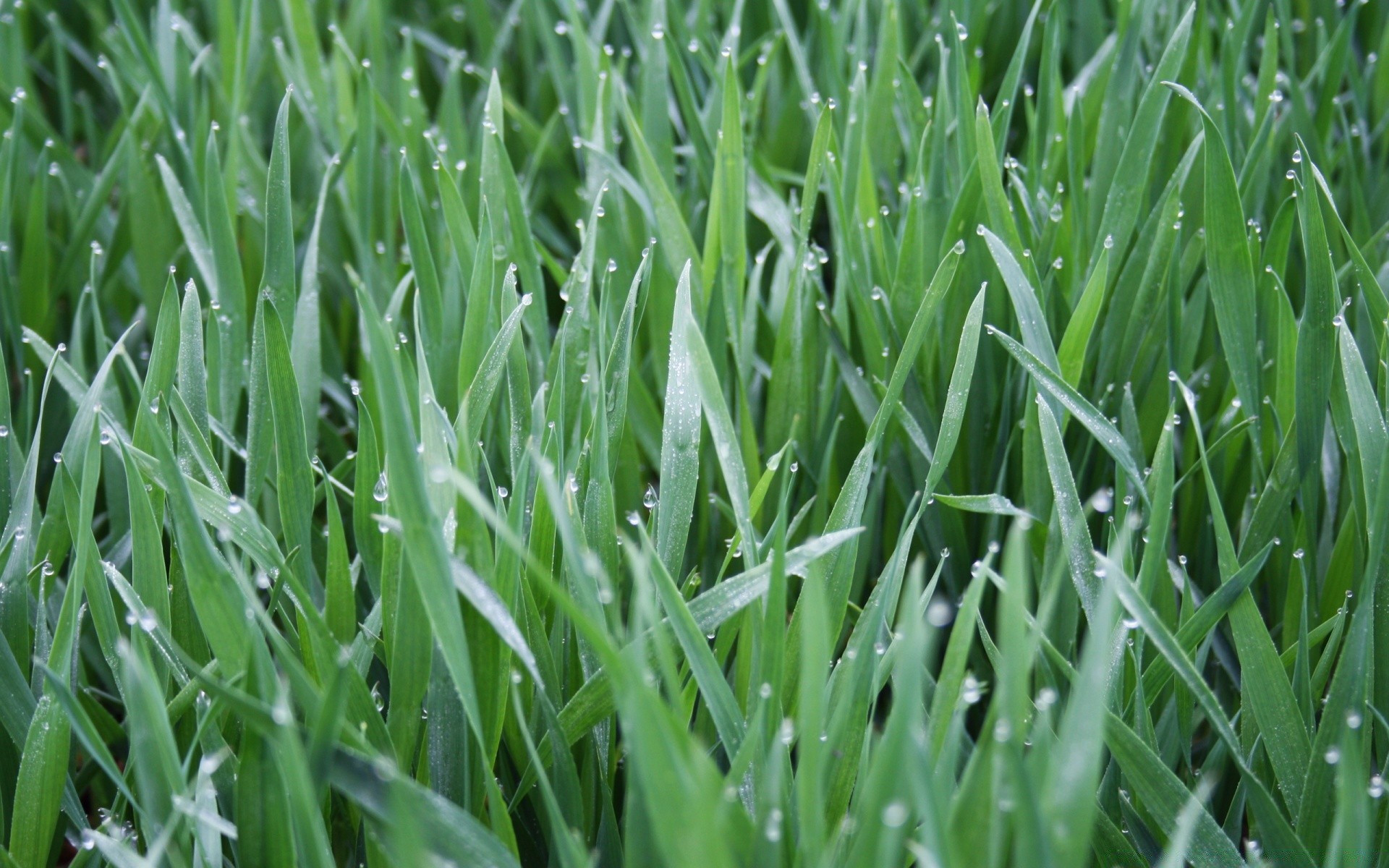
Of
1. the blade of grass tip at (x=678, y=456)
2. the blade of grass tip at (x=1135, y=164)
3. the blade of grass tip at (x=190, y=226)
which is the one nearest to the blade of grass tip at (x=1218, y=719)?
the blade of grass tip at (x=678, y=456)

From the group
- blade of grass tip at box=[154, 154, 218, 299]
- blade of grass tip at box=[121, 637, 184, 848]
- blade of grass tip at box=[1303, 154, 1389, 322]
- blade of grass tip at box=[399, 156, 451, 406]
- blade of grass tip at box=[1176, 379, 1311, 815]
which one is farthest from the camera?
blade of grass tip at box=[154, 154, 218, 299]

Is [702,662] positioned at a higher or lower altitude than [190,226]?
lower

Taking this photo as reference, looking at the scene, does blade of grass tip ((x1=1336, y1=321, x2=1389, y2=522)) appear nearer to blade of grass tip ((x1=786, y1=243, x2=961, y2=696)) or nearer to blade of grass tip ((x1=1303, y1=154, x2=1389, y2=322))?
blade of grass tip ((x1=1303, y1=154, x2=1389, y2=322))

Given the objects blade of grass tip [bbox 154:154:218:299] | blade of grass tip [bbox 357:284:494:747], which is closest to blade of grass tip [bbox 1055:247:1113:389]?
blade of grass tip [bbox 357:284:494:747]

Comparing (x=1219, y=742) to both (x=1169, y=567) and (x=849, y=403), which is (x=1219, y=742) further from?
(x=849, y=403)

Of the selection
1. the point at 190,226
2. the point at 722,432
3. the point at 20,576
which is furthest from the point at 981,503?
the point at 190,226

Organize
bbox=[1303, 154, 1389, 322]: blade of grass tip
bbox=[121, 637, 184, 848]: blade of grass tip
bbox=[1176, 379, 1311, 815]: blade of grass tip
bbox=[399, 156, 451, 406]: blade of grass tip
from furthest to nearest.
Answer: bbox=[399, 156, 451, 406]: blade of grass tip → bbox=[1303, 154, 1389, 322]: blade of grass tip → bbox=[1176, 379, 1311, 815]: blade of grass tip → bbox=[121, 637, 184, 848]: blade of grass tip

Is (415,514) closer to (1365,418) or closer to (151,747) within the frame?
(151,747)
